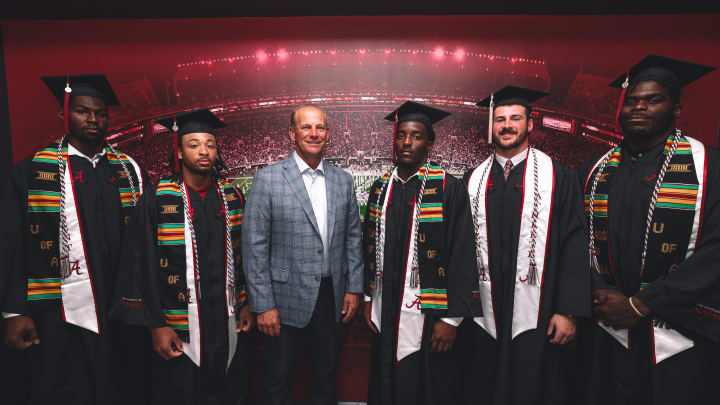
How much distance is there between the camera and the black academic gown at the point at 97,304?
6.43ft

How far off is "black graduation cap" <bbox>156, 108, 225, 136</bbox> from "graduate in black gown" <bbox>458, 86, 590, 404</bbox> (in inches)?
79.0

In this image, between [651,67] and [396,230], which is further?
[396,230]

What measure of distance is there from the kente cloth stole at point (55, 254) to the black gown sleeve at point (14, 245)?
0.14ft

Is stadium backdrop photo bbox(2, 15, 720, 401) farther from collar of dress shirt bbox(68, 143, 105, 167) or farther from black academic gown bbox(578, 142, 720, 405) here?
black academic gown bbox(578, 142, 720, 405)

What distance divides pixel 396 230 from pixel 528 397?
4.55ft

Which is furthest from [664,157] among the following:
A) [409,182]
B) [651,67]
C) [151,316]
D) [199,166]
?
[151,316]

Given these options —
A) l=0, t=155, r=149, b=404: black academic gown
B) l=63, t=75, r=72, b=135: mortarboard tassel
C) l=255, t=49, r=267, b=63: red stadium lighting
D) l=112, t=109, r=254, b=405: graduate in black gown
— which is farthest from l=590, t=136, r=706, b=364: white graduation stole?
l=63, t=75, r=72, b=135: mortarboard tassel

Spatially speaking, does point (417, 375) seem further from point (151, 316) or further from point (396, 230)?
point (151, 316)

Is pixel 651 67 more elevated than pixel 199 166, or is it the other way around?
pixel 651 67

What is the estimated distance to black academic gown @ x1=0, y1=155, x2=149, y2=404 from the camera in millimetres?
1960

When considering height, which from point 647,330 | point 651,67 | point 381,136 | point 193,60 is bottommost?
point 647,330

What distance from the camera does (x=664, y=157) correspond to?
1847 millimetres

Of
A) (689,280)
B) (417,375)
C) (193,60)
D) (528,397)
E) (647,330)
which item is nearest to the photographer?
(689,280)

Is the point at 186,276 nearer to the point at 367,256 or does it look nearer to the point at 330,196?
the point at 330,196
